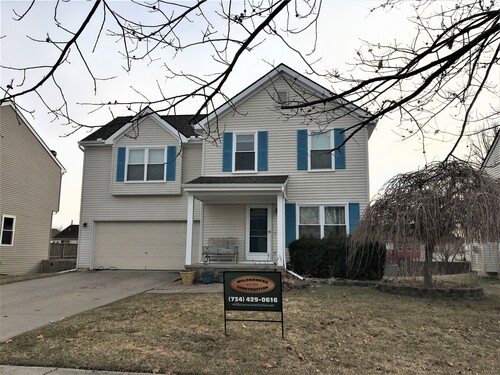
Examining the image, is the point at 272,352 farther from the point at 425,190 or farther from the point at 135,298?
the point at 425,190

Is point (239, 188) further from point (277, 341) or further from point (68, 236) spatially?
point (68, 236)

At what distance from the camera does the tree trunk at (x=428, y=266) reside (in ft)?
33.3

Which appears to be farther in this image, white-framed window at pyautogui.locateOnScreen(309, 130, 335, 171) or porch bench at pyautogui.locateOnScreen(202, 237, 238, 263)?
white-framed window at pyautogui.locateOnScreen(309, 130, 335, 171)

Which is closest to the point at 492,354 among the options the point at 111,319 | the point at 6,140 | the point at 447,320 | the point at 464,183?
the point at 447,320

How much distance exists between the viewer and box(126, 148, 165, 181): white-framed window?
17.4 m

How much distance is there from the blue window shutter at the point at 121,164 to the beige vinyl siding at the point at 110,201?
0.25 m

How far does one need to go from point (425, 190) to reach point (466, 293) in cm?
262

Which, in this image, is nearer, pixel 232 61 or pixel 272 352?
pixel 232 61

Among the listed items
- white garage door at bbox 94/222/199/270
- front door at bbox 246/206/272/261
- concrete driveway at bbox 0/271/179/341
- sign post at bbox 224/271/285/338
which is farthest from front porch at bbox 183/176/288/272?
sign post at bbox 224/271/285/338

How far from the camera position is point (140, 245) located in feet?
57.7

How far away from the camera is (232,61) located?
360 centimetres

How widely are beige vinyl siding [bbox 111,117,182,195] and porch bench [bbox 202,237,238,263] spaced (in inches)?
115

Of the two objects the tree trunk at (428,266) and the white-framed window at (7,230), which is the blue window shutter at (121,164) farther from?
the tree trunk at (428,266)

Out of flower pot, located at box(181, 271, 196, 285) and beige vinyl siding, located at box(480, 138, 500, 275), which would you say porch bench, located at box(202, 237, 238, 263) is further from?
beige vinyl siding, located at box(480, 138, 500, 275)
